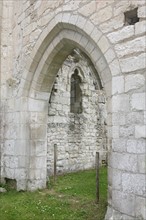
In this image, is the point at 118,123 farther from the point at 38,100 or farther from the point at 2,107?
the point at 2,107

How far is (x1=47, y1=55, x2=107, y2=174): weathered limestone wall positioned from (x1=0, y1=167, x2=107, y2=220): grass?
53.5 inches

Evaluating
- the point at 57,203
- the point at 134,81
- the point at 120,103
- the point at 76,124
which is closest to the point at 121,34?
the point at 134,81

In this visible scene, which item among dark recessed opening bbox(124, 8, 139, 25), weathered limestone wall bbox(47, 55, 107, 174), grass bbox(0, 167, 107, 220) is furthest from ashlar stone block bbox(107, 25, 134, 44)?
weathered limestone wall bbox(47, 55, 107, 174)

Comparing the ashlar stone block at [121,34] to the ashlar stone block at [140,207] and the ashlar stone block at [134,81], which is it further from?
the ashlar stone block at [140,207]

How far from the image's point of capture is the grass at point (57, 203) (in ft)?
14.4

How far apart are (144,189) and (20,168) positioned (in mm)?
3190

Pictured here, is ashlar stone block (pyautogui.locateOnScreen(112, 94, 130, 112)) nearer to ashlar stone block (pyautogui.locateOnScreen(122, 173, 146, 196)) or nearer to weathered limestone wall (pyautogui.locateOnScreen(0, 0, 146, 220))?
weathered limestone wall (pyautogui.locateOnScreen(0, 0, 146, 220))

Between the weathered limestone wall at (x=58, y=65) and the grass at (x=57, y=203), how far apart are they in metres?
0.41

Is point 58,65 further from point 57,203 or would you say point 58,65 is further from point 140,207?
point 140,207

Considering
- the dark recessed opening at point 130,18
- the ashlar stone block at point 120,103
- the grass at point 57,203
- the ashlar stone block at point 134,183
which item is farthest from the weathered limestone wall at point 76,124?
the dark recessed opening at point 130,18

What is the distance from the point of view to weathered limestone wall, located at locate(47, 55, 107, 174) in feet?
24.9

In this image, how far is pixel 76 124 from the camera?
27.1ft

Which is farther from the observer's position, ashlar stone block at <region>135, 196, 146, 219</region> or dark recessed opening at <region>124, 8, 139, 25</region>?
dark recessed opening at <region>124, 8, 139, 25</region>

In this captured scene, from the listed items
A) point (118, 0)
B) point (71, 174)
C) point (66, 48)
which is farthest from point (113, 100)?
point (71, 174)
